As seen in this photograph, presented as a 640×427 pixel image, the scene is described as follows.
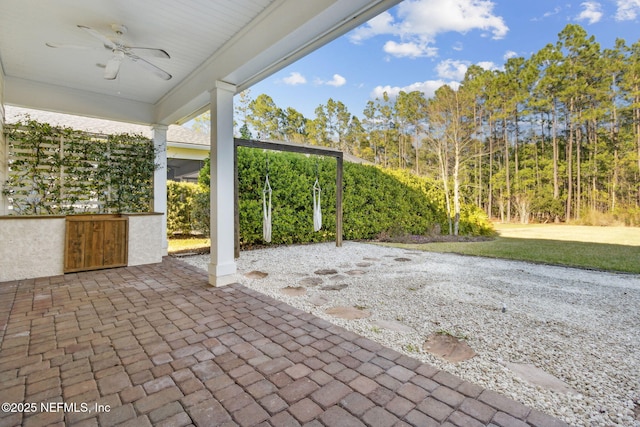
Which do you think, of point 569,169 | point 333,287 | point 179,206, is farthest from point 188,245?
point 569,169

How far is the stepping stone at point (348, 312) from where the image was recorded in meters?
2.61

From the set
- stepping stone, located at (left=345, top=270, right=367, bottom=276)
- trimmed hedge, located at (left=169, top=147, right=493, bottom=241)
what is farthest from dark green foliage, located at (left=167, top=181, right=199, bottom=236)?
stepping stone, located at (left=345, top=270, right=367, bottom=276)

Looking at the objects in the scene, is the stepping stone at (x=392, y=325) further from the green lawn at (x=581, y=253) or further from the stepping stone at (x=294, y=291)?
the green lawn at (x=581, y=253)

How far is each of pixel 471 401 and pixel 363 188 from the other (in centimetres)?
618

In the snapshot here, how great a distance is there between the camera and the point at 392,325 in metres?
2.44

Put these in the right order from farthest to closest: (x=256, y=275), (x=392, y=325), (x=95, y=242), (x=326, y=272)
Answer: (x=95, y=242)
(x=326, y=272)
(x=256, y=275)
(x=392, y=325)

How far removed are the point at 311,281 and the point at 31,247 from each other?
143 inches

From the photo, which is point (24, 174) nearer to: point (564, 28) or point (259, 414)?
point (259, 414)

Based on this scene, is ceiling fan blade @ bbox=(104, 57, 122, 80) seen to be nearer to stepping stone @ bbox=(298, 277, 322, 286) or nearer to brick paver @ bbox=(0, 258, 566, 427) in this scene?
brick paver @ bbox=(0, 258, 566, 427)

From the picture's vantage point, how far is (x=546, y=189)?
52.7 feet

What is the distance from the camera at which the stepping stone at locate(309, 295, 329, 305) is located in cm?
296

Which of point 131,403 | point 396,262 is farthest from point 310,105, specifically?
point 131,403

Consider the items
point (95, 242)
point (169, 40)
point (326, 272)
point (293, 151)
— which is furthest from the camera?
point (293, 151)

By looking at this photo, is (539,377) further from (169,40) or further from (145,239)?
(145,239)
